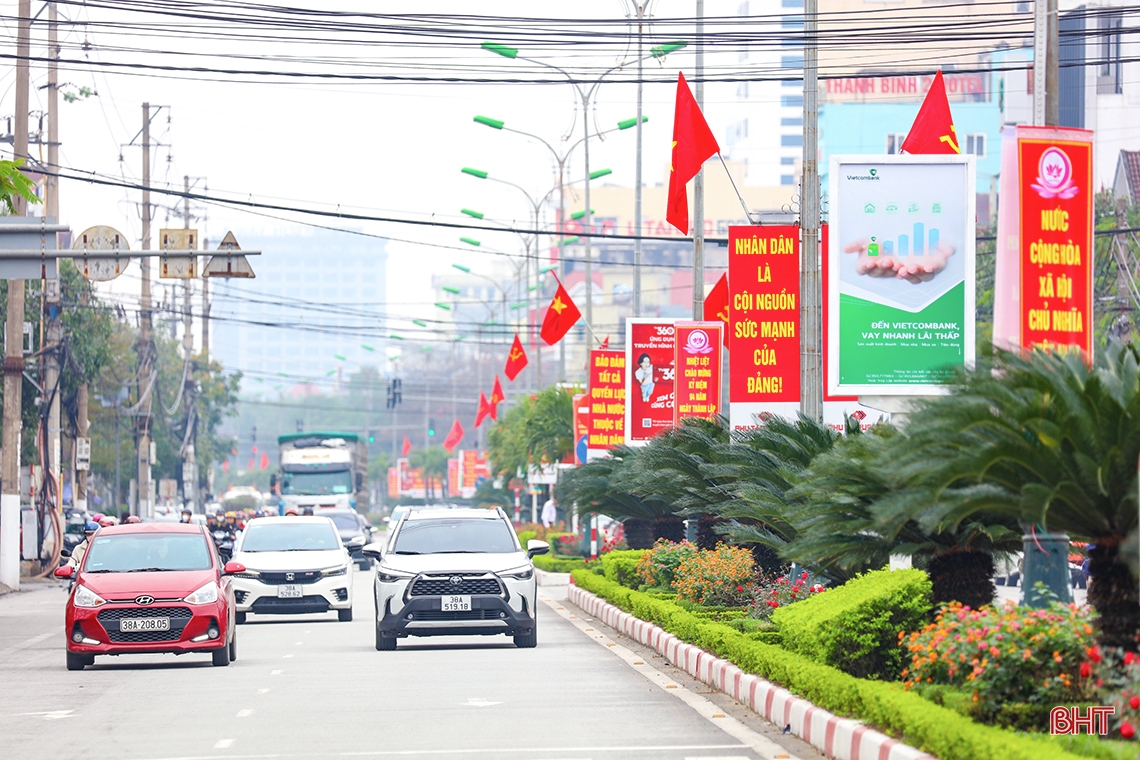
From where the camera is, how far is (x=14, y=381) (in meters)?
37.1

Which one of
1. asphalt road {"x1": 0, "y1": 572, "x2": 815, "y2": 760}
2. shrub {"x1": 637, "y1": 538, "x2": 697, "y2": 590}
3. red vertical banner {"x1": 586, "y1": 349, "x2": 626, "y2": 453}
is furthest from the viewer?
red vertical banner {"x1": 586, "y1": 349, "x2": 626, "y2": 453}

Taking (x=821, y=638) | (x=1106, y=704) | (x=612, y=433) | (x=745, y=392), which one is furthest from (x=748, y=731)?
(x=612, y=433)

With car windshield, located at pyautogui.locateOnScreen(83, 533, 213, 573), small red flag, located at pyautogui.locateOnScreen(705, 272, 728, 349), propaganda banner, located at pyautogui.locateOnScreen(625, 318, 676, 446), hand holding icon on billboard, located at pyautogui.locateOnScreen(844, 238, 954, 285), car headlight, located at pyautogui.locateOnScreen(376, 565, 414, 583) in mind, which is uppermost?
small red flag, located at pyautogui.locateOnScreen(705, 272, 728, 349)

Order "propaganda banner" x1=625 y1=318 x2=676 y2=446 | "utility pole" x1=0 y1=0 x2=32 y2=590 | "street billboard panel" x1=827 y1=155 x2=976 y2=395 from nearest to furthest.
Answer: "street billboard panel" x1=827 y1=155 x2=976 y2=395 < "propaganda banner" x1=625 y1=318 x2=676 y2=446 < "utility pole" x1=0 y1=0 x2=32 y2=590

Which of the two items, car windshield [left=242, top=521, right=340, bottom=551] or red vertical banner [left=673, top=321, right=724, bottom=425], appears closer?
car windshield [left=242, top=521, right=340, bottom=551]

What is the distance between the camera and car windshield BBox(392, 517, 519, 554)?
22.0 metres

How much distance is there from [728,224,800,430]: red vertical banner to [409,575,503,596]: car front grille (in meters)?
3.76

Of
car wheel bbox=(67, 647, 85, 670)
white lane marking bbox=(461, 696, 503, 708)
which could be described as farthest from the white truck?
white lane marking bbox=(461, 696, 503, 708)

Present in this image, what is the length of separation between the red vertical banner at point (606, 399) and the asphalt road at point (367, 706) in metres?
14.9

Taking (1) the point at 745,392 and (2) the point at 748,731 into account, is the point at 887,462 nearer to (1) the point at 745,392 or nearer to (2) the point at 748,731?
(2) the point at 748,731

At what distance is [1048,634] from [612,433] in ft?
91.0

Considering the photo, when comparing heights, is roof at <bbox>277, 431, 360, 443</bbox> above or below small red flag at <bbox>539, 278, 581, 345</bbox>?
below

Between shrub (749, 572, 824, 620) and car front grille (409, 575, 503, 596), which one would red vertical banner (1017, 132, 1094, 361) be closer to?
shrub (749, 572, 824, 620)

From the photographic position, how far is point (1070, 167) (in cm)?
1288
